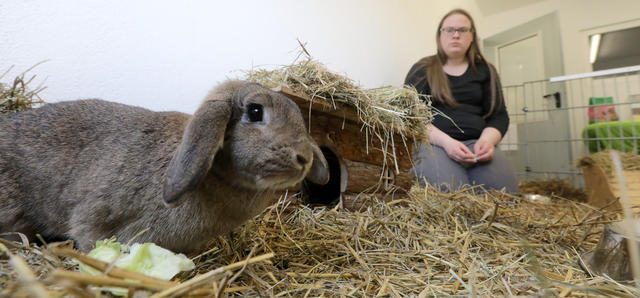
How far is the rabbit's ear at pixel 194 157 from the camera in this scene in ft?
3.67

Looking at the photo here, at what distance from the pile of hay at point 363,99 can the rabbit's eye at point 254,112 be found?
0.64 m

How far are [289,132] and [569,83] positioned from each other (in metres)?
6.48

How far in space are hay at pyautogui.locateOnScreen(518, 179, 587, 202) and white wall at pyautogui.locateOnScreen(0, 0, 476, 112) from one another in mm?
3026

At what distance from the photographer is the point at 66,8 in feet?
6.93

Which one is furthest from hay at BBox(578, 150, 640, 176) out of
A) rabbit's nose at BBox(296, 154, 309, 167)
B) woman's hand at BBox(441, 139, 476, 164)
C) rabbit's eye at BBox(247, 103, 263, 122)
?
rabbit's eye at BBox(247, 103, 263, 122)

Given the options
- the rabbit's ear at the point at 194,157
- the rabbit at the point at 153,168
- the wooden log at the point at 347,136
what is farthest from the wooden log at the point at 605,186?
the rabbit's ear at the point at 194,157

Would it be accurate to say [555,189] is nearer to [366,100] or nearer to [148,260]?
[366,100]

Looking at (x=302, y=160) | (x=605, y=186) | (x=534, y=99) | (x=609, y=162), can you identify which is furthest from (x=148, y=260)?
(x=534, y=99)

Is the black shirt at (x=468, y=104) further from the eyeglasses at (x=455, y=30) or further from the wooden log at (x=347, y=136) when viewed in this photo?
the wooden log at (x=347, y=136)

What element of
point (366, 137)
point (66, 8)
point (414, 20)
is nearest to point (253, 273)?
point (366, 137)

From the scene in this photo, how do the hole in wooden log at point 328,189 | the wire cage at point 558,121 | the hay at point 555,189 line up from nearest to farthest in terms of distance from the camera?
1. the hole in wooden log at point 328,189
2. the hay at point 555,189
3. the wire cage at point 558,121

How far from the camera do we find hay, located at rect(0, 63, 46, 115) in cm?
180

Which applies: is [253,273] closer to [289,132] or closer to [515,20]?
[289,132]

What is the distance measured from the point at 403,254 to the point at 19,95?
2.05 meters
